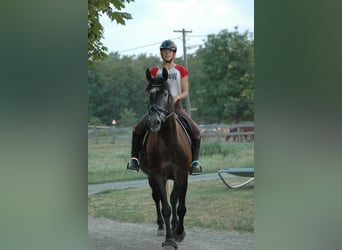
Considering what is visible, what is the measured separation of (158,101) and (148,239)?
2042 millimetres

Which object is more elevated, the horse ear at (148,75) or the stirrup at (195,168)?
the horse ear at (148,75)

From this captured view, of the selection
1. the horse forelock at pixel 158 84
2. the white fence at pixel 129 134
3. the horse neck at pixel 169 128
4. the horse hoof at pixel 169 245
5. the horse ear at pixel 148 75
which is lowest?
the horse hoof at pixel 169 245

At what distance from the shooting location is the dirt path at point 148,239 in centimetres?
584

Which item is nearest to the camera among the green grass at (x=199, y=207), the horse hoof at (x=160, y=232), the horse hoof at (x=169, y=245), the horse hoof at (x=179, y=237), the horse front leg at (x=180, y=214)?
the horse hoof at (x=169, y=245)

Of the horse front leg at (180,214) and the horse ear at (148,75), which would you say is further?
the horse front leg at (180,214)

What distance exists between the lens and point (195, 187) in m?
11.3

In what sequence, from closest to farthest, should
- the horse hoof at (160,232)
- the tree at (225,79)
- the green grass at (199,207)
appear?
the horse hoof at (160,232) → the green grass at (199,207) → the tree at (225,79)

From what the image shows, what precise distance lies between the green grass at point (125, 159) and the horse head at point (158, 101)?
8.10m

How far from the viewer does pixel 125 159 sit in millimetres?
14867

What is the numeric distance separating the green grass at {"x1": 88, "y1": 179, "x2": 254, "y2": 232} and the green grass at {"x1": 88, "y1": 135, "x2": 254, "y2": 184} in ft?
8.42

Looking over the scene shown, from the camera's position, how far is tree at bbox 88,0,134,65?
4.95m

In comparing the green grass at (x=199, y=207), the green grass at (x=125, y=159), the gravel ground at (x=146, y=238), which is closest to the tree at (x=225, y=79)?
the green grass at (x=125, y=159)

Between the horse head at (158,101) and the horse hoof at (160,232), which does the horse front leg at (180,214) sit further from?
the horse head at (158,101)
